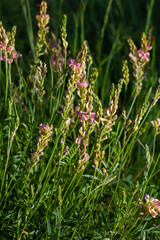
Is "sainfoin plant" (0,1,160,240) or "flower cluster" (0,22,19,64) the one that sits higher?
"flower cluster" (0,22,19,64)

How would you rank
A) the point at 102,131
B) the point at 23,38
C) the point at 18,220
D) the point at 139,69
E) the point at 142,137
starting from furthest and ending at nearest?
the point at 23,38
the point at 142,137
the point at 139,69
the point at 18,220
the point at 102,131

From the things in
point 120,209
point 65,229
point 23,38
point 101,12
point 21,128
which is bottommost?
point 65,229

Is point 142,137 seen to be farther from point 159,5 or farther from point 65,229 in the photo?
point 159,5

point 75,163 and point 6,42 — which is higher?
point 6,42

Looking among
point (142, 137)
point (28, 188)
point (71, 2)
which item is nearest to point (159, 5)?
point (71, 2)

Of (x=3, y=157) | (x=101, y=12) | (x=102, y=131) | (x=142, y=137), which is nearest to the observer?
(x=102, y=131)

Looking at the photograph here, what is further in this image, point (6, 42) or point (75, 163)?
point (75, 163)

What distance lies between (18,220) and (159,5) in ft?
10.9

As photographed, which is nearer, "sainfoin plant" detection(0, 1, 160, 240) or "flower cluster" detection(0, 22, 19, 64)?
"sainfoin plant" detection(0, 1, 160, 240)

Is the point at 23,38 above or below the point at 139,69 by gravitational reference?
above

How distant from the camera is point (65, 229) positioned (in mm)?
1509

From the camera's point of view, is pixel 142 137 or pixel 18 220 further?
pixel 142 137

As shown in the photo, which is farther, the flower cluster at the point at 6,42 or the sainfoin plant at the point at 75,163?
the flower cluster at the point at 6,42

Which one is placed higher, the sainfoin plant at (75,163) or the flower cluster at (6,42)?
the flower cluster at (6,42)
